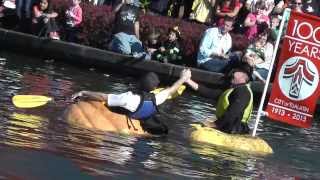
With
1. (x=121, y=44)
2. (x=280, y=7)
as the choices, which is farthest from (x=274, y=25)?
(x=121, y=44)

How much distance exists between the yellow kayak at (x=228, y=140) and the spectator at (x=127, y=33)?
743 centimetres

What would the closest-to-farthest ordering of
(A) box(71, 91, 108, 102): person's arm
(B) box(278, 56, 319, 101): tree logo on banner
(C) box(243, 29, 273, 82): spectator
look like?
(A) box(71, 91, 108, 102): person's arm → (B) box(278, 56, 319, 101): tree logo on banner → (C) box(243, 29, 273, 82): spectator

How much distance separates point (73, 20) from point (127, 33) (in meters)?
1.71

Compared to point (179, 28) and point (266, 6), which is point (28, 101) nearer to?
point (179, 28)

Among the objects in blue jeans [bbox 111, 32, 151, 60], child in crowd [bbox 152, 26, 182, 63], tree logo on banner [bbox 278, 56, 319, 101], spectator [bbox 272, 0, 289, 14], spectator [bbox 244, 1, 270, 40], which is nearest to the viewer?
tree logo on banner [bbox 278, 56, 319, 101]

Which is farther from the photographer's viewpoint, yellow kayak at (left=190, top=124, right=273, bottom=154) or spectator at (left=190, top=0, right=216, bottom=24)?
spectator at (left=190, top=0, right=216, bottom=24)

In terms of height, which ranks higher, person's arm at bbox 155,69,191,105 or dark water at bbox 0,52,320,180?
person's arm at bbox 155,69,191,105

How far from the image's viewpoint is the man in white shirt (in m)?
19.5

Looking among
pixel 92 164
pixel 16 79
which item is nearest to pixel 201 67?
pixel 16 79

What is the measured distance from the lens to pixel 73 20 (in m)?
21.4

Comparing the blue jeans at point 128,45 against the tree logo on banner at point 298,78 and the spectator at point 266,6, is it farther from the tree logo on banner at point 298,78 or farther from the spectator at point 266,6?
the tree logo on banner at point 298,78

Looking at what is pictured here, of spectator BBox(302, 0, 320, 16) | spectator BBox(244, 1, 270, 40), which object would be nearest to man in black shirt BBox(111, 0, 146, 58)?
spectator BBox(244, 1, 270, 40)

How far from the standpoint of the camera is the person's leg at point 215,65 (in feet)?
63.3

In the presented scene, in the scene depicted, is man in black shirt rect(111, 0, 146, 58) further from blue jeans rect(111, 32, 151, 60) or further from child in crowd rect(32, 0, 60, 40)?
child in crowd rect(32, 0, 60, 40)
